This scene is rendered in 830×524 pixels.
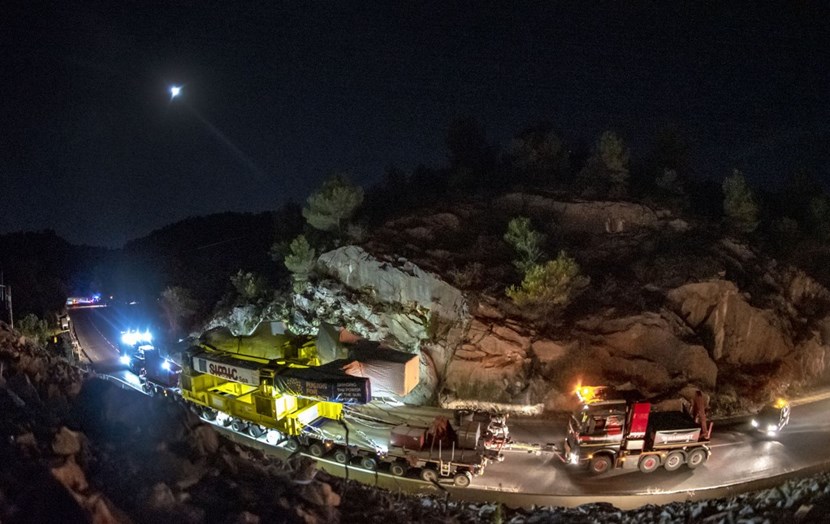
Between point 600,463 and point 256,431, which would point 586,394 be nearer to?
point 600,463

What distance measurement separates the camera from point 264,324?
25.4 m

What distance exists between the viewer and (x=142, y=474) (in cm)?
632

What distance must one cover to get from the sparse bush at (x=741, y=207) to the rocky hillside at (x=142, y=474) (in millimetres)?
25665

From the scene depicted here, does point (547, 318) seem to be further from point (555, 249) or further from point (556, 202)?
point (556, 202)

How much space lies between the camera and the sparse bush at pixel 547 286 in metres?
25.5

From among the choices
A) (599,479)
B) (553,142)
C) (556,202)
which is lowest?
→ (599,479)

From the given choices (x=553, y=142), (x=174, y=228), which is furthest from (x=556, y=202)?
(x=174, y=228)

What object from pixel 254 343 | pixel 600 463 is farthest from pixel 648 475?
pixel 254 343

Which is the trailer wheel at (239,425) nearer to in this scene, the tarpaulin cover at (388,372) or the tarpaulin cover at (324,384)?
the tarpaulin cover at (324,384)

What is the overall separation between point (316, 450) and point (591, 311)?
16269mm

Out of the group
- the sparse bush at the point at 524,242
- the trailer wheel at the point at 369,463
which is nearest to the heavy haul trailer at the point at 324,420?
the trailer wheel at the point at 369,463

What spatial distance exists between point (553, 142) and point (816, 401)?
2377 cm

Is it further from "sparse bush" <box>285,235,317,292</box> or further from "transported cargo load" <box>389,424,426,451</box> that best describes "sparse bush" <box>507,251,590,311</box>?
"sparse bush" <box>285,235,317,292</box>

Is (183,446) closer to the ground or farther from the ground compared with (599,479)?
farther from the ground
